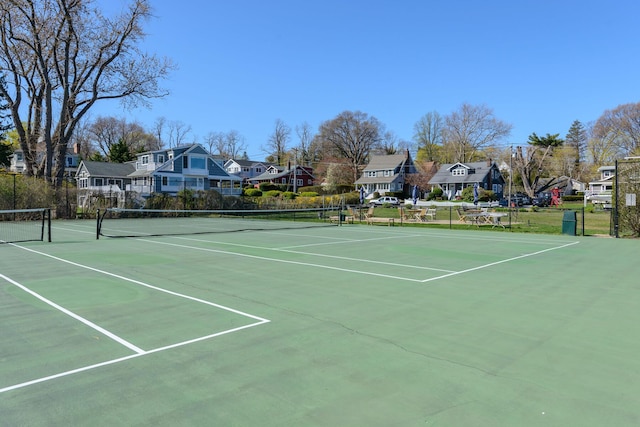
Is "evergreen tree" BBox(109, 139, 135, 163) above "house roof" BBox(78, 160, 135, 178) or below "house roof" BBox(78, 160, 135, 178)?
above

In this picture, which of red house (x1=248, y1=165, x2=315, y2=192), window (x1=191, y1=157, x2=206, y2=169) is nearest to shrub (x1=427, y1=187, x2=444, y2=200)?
red house (x1=248, y1=165, x2=315, y2=192)

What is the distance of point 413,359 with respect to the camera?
13.6ft

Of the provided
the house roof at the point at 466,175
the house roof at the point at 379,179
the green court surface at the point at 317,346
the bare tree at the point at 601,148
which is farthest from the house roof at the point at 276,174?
the green court surface at the point at 317,346

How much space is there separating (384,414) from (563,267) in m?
8.59

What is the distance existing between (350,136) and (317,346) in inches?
3443

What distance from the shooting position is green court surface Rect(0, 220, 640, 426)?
314cm

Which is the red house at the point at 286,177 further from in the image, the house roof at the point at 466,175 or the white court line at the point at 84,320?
the white court line at the point at 84,320

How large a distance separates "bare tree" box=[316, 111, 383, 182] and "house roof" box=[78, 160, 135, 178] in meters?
42.8

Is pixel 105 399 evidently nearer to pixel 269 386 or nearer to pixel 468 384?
pixel 269 386

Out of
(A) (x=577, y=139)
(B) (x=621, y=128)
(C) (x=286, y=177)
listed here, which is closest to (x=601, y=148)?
(B) (x=621, y=128)

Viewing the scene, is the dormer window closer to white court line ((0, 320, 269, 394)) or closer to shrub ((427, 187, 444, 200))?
shrub ((427, 187, 444, 200))

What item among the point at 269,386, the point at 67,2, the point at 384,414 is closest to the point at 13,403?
the point at 269,386

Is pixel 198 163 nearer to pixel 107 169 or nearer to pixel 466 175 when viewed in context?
pixel 107 169

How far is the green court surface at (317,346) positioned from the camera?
3141 millimetres
